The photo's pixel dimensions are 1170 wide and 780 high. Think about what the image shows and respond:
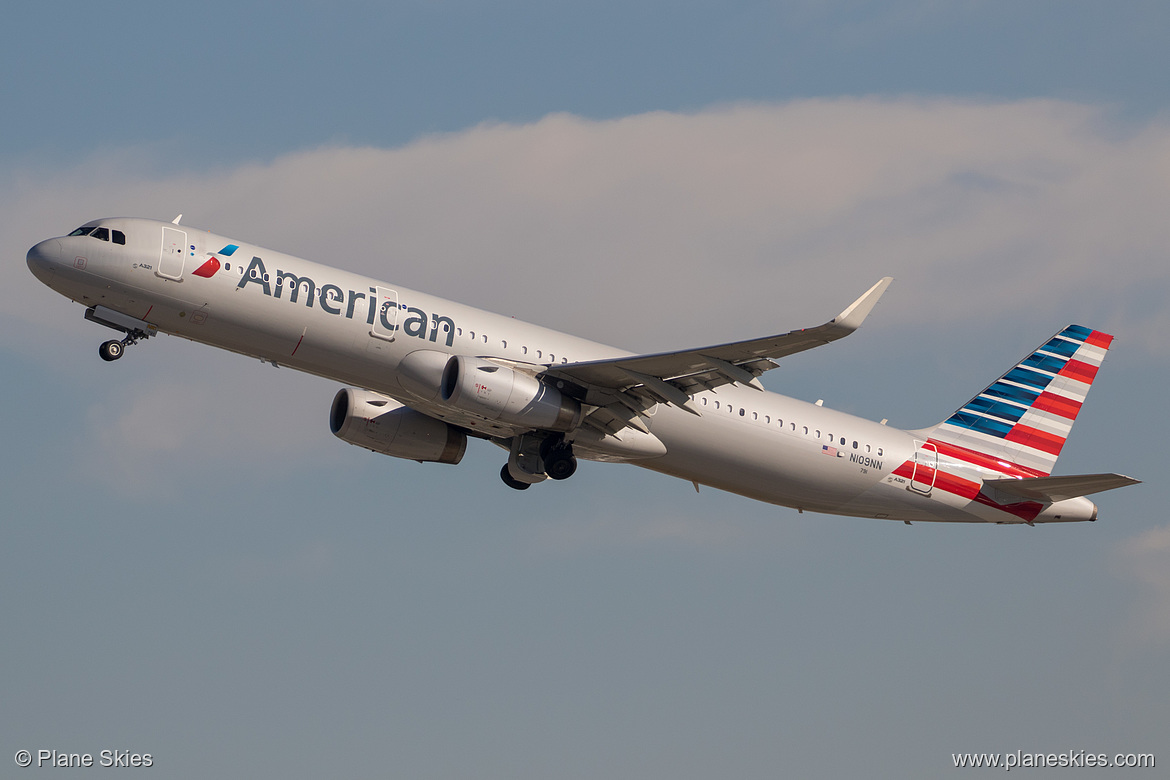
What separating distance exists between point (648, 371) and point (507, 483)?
9108mm

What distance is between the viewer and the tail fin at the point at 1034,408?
132ft

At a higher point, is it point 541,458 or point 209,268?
point 209,268

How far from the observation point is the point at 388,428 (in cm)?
3750

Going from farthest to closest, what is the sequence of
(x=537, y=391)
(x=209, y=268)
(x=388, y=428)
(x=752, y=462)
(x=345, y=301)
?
(x=388, y=428) → (x=752, y=462) → (x=537, y=391) → (x=345, y=301) → (x=209, y=268)

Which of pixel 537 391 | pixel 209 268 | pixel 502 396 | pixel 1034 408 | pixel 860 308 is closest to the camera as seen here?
pixel 860 308

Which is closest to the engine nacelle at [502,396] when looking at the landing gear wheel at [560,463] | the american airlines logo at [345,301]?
the american airlines logo at [345,301]

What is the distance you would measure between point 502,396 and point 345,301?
473 cm

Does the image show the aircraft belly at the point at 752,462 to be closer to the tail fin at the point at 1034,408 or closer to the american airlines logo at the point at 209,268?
the tail fin at the point at 1034,408

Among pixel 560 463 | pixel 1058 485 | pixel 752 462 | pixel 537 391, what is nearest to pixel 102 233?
pixel 537 391

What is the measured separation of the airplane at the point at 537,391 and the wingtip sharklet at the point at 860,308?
0.10 feet

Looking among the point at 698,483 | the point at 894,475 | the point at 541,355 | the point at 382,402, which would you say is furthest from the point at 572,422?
the point at 894,475

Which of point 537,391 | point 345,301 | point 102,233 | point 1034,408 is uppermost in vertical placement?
point 102,233

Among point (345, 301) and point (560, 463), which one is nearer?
point (345, 301)

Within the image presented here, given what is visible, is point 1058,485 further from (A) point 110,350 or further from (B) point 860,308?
(A) point 110,350
